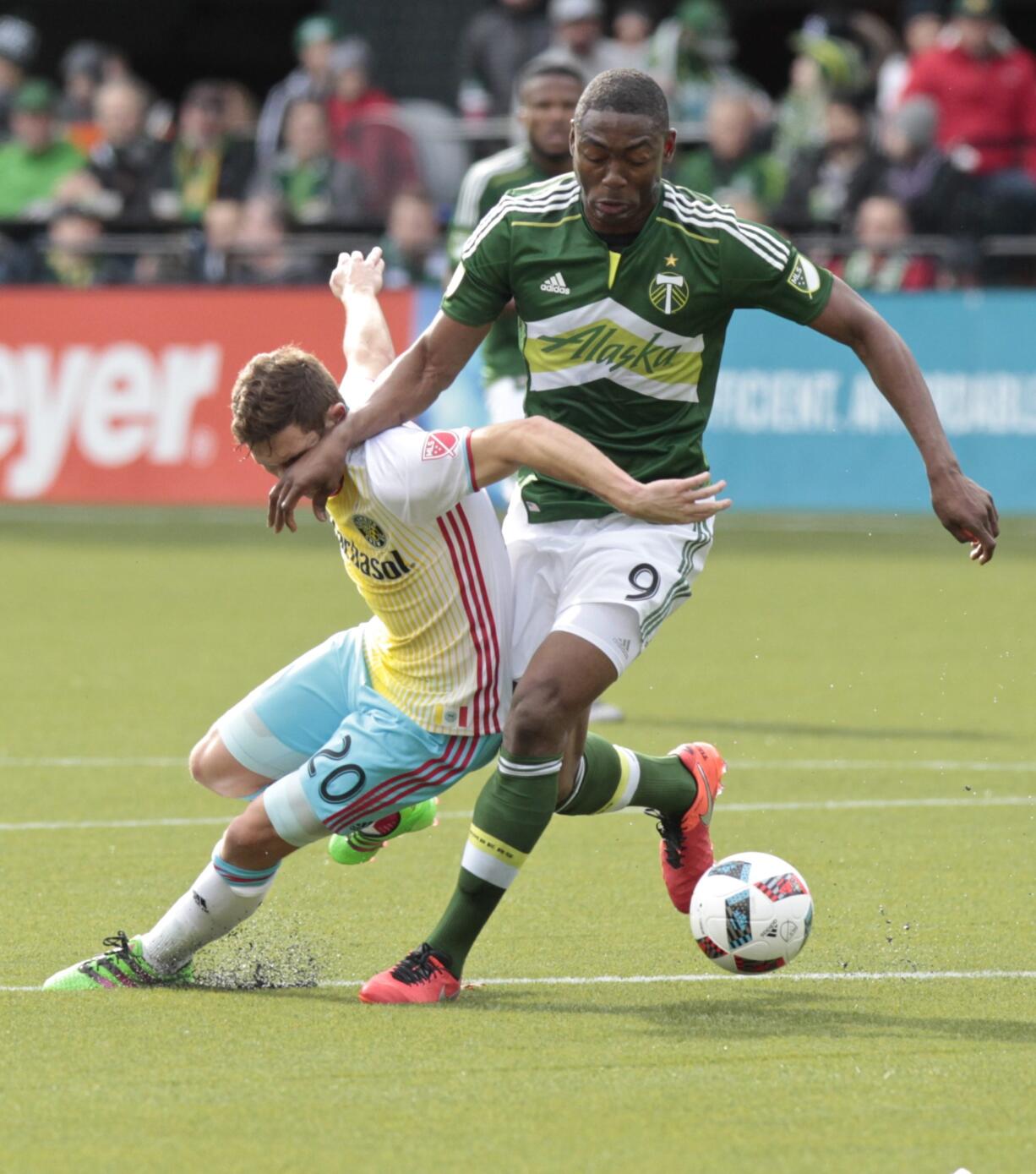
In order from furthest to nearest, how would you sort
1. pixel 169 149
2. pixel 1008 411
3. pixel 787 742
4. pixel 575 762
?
pixel 169 149
pixel 1008 411
pixel 787 742
pixel 575 762

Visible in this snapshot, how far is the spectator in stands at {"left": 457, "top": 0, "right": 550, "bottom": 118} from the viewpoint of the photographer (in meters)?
19.5

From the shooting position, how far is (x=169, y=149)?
20297 millimetres

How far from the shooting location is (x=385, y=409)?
5.88 meters

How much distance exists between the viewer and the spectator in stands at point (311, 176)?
1931 centimetres

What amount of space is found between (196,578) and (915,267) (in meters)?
5.90

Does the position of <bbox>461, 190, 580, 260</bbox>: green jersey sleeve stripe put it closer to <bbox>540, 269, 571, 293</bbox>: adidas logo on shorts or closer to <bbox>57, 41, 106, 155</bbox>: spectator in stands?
<bbox>540, 269, 571, 293</bbox>: adidas logo on shorts

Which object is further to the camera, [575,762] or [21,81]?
[21,81]

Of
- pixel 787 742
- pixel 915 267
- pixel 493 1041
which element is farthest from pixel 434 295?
pixel 493 1041

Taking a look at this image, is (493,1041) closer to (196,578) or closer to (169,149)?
(196,578)

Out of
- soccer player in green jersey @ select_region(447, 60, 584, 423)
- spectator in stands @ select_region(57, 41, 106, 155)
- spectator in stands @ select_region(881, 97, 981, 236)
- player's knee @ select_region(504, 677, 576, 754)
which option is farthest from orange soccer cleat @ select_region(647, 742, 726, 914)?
spectator in stands @ select_region(57, 41, 106, 155)

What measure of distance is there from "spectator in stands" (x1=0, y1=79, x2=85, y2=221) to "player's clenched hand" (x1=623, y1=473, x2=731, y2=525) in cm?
1544

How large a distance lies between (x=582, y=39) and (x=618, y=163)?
10.9 m

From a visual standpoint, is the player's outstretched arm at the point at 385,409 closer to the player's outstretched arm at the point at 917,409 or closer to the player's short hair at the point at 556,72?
the player's outstretched arm at the point at 917,409

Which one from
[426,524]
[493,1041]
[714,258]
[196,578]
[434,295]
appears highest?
[714,258]
